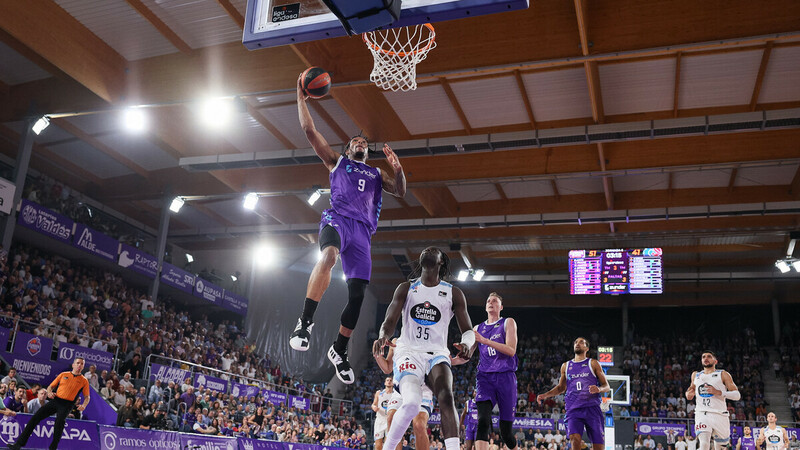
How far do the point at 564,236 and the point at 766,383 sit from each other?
52.2 ft

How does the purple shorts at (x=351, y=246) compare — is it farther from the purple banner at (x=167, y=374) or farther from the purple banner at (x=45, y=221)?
the purple banner at (x=45, y=221)

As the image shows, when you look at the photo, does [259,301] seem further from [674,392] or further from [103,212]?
[674,392]

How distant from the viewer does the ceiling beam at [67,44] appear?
48.1 ft

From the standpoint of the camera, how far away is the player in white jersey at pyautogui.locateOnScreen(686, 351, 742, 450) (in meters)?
11.2

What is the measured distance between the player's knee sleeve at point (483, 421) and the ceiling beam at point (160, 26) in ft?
38.2

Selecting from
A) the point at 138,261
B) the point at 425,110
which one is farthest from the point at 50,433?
the point at 138,261

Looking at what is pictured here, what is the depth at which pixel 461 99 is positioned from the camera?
57.1ft

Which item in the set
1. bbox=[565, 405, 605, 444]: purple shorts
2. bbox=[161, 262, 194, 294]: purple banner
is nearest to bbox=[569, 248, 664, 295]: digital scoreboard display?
bbox=[565, 405, 605, 444]: purple shorts

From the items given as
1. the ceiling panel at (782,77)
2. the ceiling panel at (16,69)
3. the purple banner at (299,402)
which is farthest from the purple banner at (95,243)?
the ceiling panel at (782,77)

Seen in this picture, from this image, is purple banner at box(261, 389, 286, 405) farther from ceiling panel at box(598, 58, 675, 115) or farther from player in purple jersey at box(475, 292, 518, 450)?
player in purple jersey at box(475, 292, 518, 450)

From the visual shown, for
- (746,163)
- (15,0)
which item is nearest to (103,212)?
(15,0)

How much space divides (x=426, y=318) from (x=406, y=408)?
0.91 metres

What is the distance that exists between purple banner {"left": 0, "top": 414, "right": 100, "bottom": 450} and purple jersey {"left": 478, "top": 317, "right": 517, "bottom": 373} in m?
7.25

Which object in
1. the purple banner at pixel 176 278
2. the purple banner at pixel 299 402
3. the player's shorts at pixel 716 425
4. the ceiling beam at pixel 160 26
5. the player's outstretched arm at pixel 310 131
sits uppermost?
the ceiling beam at pixel 160 26
